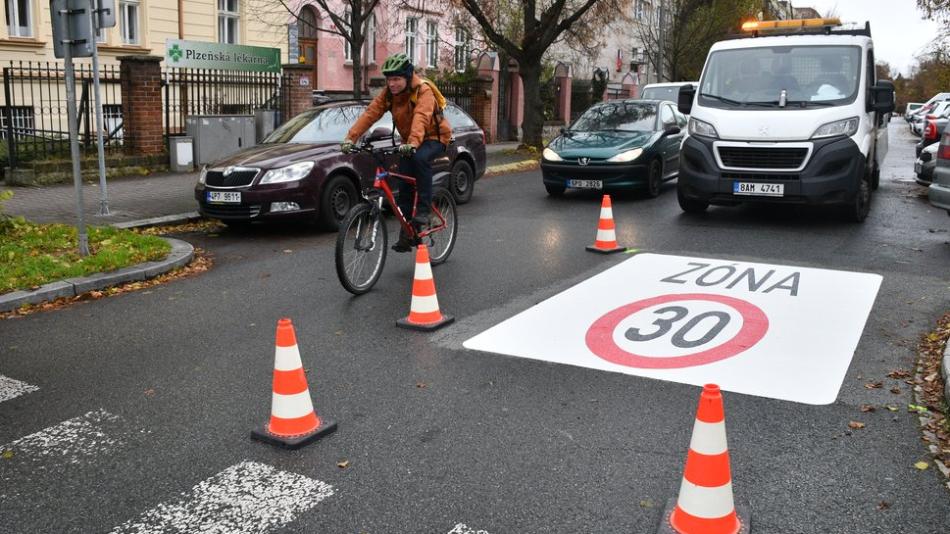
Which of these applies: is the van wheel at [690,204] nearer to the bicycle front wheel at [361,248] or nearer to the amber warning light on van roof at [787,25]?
the amber warning light on van roof at [787,25]

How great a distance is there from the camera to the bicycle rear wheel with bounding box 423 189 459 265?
9.22 meters

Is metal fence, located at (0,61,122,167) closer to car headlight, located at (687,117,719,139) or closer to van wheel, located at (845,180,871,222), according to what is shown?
car headlight, located at (687,117,719,139)

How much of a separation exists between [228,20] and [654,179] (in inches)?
675

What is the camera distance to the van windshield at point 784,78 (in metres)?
11.6

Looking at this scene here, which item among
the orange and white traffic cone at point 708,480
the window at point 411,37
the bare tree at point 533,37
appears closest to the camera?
the orange and white traffic cone at point 708,480

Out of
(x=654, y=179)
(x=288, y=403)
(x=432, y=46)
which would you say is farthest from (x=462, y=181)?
(x=432, y=46)

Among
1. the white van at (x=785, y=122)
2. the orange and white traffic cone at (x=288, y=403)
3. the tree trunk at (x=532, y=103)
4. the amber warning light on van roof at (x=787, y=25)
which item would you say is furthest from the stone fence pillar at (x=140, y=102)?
the orange and white traffic cone at (x=288, y=403)

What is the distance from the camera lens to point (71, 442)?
4.57 metres

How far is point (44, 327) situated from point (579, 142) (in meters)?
9.96

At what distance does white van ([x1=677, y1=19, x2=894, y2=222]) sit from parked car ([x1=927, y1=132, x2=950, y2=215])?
4.04 ft

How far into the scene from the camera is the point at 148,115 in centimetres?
1689

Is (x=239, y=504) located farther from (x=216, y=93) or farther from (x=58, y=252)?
(x=216, y=93)

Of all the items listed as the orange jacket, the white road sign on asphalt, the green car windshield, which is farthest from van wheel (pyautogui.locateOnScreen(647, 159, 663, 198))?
the orange jacket

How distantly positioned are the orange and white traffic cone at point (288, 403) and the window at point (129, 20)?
862 inches
